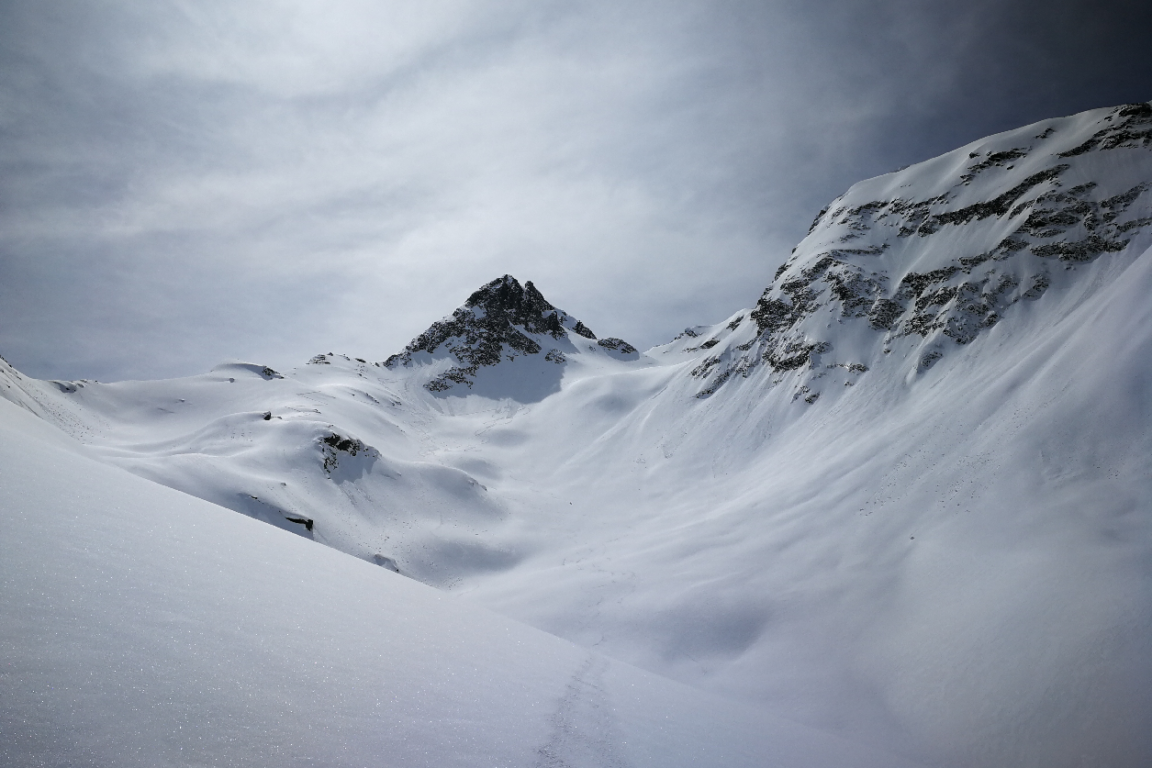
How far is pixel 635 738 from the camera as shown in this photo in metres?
6.10

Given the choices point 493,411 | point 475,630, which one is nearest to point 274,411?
point 493,411

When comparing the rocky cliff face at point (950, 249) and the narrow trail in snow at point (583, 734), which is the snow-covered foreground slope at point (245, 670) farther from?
the rocky cliff face at point (950, 249)

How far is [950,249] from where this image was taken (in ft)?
164

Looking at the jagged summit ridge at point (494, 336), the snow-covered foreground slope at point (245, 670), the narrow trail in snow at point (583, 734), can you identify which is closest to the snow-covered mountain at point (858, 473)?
the snow-covered foreground slope at point (245, 670)

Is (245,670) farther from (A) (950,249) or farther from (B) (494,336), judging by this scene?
(B) (494,336)

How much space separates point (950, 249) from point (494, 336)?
281 ft

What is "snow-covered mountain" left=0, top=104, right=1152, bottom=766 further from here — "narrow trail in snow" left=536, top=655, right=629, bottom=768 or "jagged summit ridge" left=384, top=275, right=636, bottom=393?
"jagged summit ridge" left=384, top=275, right=636, bottom=393

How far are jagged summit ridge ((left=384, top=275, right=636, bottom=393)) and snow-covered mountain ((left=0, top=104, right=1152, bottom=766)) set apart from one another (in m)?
26.6

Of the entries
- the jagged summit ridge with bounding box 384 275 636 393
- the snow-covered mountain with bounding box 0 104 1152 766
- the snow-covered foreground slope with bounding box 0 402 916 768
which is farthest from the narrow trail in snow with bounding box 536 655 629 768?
the jagged summit ridge with bounding box 384 275 636 393

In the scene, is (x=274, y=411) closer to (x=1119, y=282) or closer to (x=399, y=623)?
(x=399, y=623)

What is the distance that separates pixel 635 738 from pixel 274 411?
58.8 m

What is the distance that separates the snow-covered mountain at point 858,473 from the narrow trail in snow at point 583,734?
14.8 metres

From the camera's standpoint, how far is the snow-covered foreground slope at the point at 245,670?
2807 millimetres

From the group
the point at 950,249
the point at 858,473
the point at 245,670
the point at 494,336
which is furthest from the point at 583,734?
the point at 494,336
